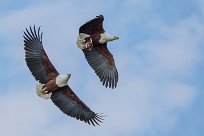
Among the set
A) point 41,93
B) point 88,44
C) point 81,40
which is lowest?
point 41,93

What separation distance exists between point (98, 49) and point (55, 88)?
2670 mm

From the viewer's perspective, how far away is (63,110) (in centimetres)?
2220

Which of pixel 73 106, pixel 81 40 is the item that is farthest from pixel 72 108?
pixel 81 40

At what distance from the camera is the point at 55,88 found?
22344mm

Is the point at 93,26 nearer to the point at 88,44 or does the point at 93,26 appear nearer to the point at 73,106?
the point at 88,44

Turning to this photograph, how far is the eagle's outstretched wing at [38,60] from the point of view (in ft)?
73.2

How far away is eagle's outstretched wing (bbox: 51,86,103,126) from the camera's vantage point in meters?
22.3

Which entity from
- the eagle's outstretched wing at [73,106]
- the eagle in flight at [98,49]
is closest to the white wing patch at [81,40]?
the eagle in flight at [98,49]

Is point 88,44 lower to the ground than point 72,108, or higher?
higher

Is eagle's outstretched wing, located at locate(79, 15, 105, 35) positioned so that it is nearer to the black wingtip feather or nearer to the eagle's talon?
the eagle's talon

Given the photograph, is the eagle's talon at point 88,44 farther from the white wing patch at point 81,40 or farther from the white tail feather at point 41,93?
the white tail feather at point 41,93

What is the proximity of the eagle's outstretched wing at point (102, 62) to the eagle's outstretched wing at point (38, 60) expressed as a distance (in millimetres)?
1829

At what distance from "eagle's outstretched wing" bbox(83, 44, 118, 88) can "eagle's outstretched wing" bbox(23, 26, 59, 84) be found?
6.00ft

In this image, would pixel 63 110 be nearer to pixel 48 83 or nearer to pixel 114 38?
pixel 48 83
